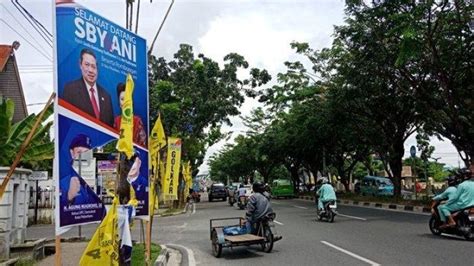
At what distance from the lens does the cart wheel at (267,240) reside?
10.9m

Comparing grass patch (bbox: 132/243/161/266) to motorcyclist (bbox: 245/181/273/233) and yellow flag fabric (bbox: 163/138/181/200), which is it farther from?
motorcyclist (bbox: 245/181/273/233)

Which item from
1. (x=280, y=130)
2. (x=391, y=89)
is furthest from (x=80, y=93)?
(x=280, y=130)

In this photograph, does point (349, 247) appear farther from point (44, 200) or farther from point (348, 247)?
point (44, 200)

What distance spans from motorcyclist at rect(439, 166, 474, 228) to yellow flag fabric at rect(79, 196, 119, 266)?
8968 mm

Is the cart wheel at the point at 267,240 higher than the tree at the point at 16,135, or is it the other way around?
the tree at the point at 16,135

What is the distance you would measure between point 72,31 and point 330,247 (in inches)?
306

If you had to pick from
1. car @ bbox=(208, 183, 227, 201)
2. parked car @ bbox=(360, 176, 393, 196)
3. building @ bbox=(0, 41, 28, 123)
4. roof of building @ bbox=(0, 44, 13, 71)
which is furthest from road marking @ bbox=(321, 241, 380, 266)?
car @ bbox=(208, 183, 227, 201)

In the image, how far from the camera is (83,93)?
6227 millimetres

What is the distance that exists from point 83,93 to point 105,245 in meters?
1.93

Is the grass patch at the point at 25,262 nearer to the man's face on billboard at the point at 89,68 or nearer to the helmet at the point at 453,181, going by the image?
the man's face on billboard at the point at 89,68

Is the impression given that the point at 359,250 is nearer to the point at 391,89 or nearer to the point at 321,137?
the point at 391,89

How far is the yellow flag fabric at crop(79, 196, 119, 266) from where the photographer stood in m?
5.67

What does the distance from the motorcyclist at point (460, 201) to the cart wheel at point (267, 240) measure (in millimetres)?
4585

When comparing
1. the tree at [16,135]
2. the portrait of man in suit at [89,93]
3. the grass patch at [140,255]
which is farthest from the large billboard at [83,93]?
the grass patch at [140,255]
